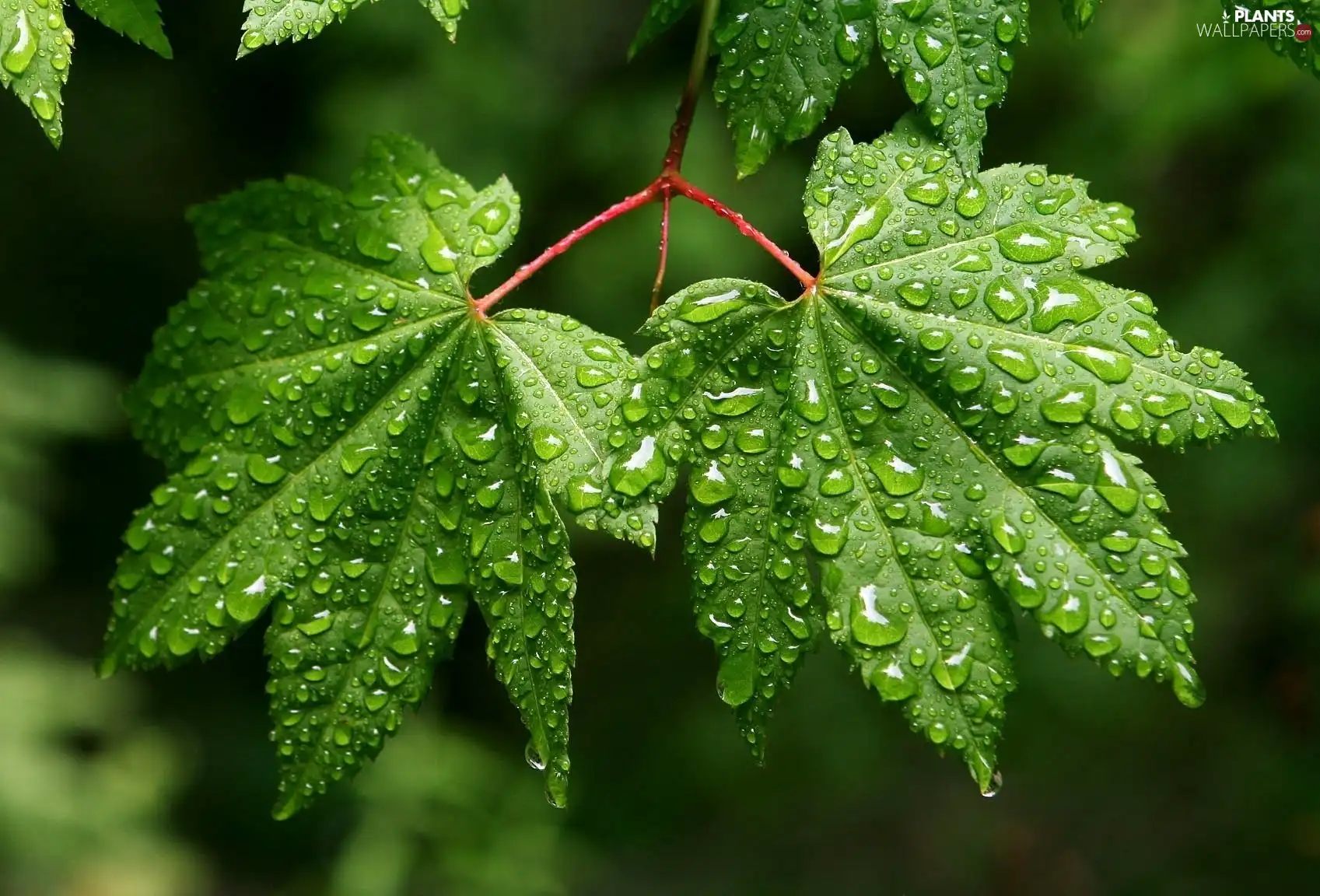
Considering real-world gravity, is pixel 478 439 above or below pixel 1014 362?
below

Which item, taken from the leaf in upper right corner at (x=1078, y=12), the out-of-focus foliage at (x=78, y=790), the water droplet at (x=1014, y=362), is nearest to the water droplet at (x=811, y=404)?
the water droplet at (x=1014, y=362)

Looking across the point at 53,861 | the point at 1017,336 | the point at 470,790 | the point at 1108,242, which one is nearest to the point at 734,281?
the point at 1017,336

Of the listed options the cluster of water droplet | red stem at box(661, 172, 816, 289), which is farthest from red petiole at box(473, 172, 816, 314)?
the cluster of water droplet

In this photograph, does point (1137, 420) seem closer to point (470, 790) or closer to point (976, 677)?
point (976, 677)

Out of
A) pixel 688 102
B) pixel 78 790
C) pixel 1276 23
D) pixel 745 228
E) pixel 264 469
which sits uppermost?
pixel 1276 23

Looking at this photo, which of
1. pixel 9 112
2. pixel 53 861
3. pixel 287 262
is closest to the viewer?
pixel 287 262

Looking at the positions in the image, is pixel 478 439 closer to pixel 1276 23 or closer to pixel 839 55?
pixel 839 55

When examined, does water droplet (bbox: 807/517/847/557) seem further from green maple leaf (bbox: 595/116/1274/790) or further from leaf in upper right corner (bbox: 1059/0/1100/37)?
leaf in upper right corner (bbox: 1059/0/1100/37)

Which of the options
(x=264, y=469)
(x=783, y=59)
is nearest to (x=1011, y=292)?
(x=783, y=59)
